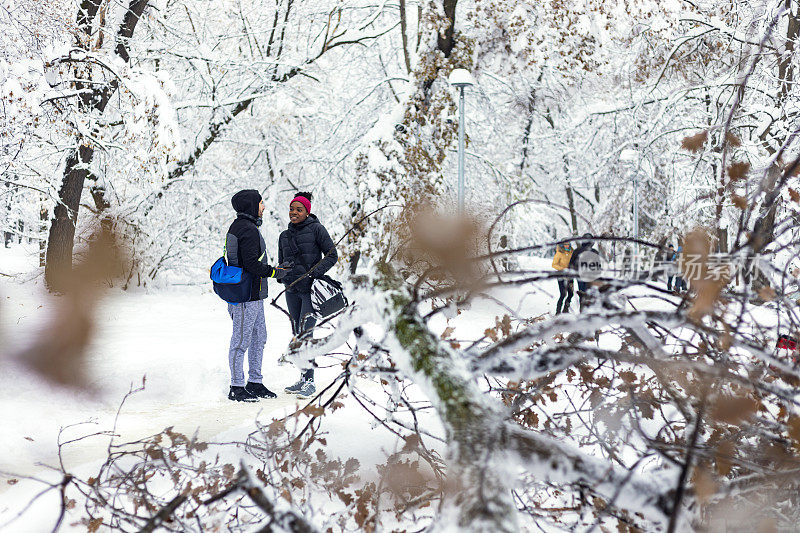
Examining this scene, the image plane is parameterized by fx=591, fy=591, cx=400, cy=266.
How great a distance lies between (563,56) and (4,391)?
31.2 ft

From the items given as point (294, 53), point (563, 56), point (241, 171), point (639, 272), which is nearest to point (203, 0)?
point (294, 53)

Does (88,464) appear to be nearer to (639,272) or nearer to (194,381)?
(194,381)

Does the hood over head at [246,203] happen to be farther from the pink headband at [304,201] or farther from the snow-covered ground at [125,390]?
the snow-covered ground at [125,390]

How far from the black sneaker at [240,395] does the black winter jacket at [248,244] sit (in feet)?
2.90

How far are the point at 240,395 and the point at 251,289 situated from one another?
40.4 inches

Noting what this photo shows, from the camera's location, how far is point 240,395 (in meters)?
5.22

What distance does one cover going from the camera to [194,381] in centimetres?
608

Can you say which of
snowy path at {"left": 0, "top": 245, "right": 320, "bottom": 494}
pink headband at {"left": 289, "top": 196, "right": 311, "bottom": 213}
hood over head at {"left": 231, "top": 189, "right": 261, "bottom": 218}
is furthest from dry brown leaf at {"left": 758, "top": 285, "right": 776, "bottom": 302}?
pink headband at {"left": 289, "top": 196, "right": 311, "bottom": 213}

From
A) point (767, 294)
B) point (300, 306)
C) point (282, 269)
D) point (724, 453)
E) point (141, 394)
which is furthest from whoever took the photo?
point (141, 394)

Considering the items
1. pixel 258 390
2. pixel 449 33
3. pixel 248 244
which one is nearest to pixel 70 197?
pixel 258 390

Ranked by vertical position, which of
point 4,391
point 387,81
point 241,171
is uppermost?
point 387,81

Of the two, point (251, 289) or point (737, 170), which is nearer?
point (737, 170)

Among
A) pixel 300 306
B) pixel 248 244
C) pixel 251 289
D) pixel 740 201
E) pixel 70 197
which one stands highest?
pixel 70 197

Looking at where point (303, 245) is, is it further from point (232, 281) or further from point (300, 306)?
point (232, 281)
